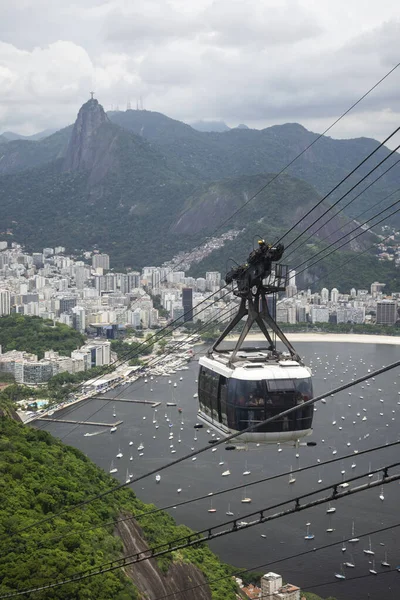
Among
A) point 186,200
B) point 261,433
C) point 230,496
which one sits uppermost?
point 186,200

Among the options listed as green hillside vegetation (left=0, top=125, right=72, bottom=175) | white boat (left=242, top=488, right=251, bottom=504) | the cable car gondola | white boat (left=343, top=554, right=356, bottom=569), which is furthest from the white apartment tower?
green hillside vegetation (left=0, top=125, right=72, bottom=175)

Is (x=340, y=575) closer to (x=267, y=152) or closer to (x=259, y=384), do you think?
(x=259, y=384)

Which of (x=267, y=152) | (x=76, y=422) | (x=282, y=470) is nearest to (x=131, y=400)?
(x=76, y=422)

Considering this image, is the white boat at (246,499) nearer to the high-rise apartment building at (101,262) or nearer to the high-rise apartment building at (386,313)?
the high-rise apartment building at (386,313)

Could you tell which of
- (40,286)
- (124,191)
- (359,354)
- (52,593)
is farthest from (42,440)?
(124,191)

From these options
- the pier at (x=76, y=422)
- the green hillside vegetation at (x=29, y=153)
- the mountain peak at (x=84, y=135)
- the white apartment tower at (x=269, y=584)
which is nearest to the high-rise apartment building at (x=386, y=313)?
the pier at (x=76, y=422)

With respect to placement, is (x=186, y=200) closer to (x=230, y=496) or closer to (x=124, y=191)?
(x=124, y=191)
